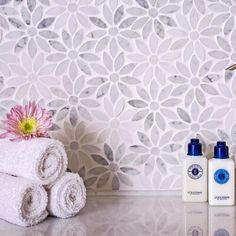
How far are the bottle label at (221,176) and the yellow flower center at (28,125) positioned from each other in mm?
401

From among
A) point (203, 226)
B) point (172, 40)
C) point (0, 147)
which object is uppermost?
point (172, 40)

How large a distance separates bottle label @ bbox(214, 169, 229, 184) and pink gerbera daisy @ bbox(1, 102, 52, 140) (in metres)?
0.38

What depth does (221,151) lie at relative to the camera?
3.18 ft

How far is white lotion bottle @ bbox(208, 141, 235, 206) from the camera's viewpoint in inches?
37.9

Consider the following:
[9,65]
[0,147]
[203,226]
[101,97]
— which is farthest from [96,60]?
[203,226]

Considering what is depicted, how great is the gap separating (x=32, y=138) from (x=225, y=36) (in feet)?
1.69

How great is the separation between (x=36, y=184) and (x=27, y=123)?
0.47 ft

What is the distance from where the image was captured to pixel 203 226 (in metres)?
0.83

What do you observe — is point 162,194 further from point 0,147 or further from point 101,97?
point 0,147

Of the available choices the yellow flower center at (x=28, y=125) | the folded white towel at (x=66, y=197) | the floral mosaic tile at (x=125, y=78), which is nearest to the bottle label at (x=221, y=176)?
the floral mosaic tile at (x=125, y=78)

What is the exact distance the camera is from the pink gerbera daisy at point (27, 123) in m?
0.88

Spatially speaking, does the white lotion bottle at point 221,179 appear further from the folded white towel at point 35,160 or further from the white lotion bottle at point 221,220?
the folded white towel at point 35,160

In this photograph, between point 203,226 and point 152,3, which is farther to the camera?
point 152,3

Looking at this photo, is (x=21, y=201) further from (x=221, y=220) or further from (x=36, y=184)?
(x=221, y=220)
